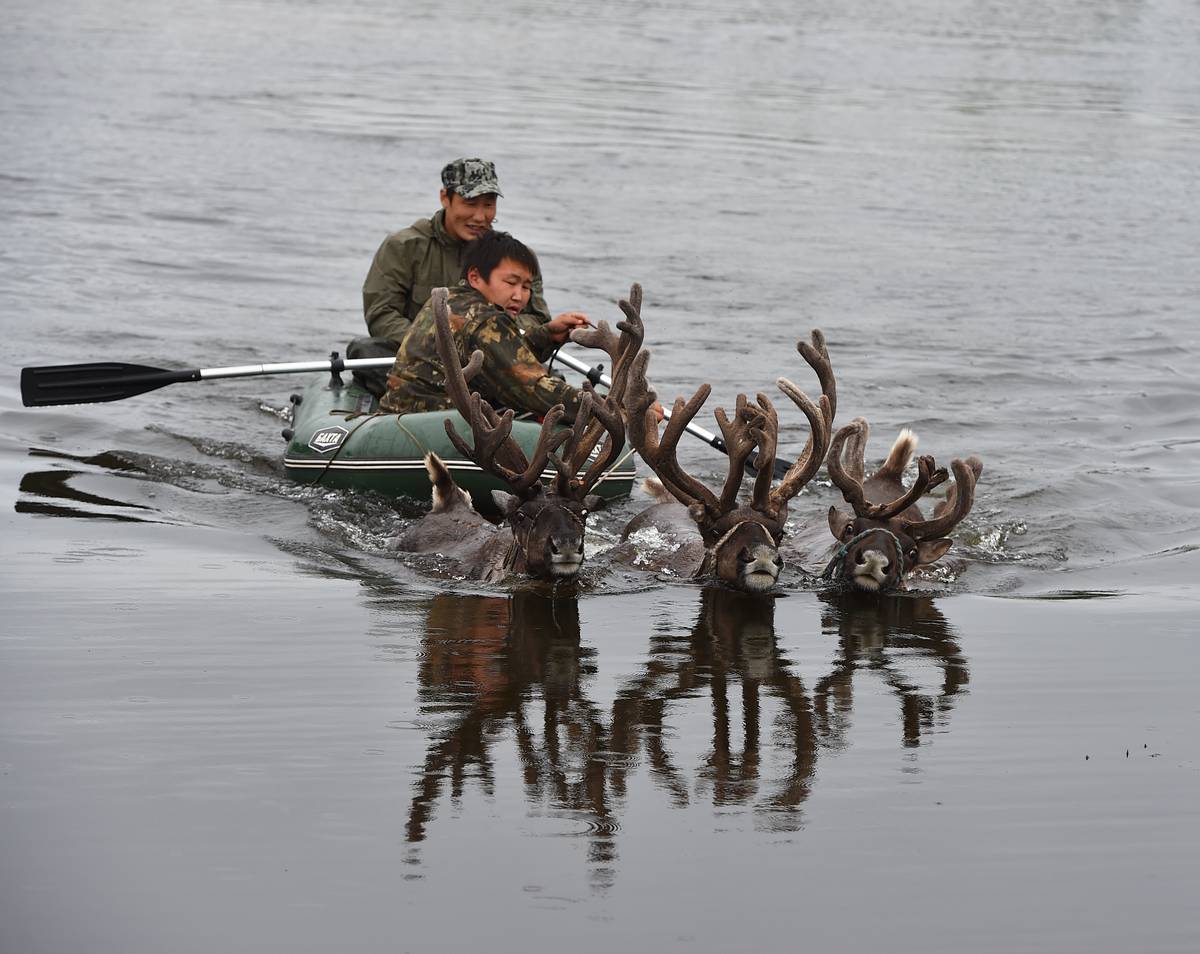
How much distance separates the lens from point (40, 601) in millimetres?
6844

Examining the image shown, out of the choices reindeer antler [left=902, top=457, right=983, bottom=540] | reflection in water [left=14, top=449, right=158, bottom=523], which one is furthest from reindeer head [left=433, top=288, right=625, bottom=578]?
reflection in water [left=14, top=449, right=158, bottom=523]

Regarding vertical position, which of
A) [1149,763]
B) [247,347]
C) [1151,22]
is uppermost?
[1151,22]

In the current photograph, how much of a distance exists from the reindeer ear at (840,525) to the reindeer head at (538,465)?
38.0 inches

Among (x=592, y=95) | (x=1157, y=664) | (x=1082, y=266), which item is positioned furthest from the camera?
(x=592, y=95)

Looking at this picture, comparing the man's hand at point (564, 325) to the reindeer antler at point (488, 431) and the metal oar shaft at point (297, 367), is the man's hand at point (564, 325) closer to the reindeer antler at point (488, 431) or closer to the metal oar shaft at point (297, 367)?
the reindeer antler at point (488, 431)

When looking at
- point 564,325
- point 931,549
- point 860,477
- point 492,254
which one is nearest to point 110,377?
point 492,254

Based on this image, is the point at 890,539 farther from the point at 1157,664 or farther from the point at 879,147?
the point at 879,147

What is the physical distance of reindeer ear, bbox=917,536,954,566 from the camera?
7660 mm

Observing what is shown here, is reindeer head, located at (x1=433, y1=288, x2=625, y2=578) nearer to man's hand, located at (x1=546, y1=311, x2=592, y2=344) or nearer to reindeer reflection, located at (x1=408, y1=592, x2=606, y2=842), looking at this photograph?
reindeer reflection, located at (x1=408, y1=592, x2=606, y2=842)

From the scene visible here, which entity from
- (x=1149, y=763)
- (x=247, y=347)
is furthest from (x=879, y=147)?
(x=1149, y=763)

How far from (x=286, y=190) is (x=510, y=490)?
14.1 metres

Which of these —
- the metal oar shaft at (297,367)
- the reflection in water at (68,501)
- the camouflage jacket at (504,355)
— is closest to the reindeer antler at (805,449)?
the camouflage jacket at (504,355)

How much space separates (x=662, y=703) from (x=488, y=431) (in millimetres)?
2014

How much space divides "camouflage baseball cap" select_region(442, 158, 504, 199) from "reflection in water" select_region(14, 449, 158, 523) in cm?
239
